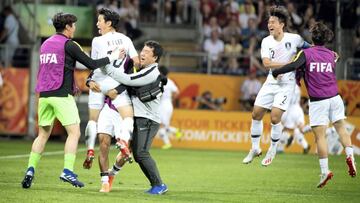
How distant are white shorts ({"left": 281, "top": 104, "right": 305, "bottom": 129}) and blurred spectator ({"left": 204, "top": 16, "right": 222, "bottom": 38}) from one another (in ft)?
14.6

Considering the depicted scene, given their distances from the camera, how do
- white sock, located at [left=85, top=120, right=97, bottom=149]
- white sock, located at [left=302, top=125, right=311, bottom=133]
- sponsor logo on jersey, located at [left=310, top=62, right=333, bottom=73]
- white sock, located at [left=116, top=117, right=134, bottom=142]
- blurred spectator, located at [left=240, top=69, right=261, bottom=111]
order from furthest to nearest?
1. blurred spectator, located at [left=240, top=69, right=261, bottom=111]
2. white sock, located at [left=302, top=125, right=311, bottom=133]
3. white sock, located at [left=85, top=120, right=97, bottom=149]
4. sponsor logo on jersey, located at [left=310, top=62, right=333, bottom=73]
5. white sock, located at [left=116, top=117, right=134, bottom=142]

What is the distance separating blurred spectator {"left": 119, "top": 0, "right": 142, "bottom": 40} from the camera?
3134cm

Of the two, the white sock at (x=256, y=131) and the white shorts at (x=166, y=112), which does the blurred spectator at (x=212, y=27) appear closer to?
the white shorts at (x=166, y=112)

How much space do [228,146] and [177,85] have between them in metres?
2.46

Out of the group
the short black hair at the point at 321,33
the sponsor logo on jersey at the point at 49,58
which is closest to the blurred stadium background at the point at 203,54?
the short black hair at the point at 321,33

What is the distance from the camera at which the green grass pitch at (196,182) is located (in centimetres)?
1431

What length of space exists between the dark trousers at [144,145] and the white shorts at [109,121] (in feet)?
1.17

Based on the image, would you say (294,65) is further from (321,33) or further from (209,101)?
(209,101)

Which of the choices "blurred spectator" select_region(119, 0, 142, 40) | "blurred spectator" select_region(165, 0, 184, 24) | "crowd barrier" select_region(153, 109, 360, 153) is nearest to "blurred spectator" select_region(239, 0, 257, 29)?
"blurred spectator" select_region(165, 0, 184, 24)

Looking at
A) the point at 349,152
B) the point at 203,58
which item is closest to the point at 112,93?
the point at 349,152

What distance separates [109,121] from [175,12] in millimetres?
18492

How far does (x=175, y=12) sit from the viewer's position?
33062 mm

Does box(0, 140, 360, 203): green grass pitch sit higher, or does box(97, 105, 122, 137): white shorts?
box(97, 105, 122, 137): white shorts

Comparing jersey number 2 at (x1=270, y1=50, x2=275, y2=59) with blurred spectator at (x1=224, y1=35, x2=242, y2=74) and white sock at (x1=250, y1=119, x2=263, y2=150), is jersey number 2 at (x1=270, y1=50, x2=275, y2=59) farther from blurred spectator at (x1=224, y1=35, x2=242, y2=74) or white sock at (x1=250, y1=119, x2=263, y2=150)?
blurred spectator at (x1=224, y1=35, x2=242, y2=74)
